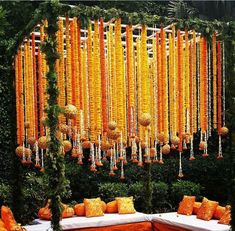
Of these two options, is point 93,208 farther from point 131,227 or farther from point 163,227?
point 163,227

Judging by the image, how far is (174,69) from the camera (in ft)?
24.9

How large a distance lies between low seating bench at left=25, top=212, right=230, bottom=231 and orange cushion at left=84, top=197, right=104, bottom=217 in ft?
0.44

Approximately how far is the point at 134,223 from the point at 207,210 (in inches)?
52.2

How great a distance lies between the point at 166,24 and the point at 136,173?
5363 mm

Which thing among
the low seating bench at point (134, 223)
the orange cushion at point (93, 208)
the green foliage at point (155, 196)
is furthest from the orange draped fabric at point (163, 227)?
the green foliage at point (155, 196)

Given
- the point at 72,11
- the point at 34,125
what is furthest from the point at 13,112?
the point at 72,11

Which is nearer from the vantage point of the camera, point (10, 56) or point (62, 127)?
point (62, 127)

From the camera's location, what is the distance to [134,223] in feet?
29.6

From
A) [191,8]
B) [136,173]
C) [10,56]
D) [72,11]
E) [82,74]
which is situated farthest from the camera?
[191,8]

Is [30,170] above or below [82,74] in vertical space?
below

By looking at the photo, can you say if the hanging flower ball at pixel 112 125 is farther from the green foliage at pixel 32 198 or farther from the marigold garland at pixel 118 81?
the green foliage at pixel 32 198

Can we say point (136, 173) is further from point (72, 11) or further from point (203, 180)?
point (72, 11)

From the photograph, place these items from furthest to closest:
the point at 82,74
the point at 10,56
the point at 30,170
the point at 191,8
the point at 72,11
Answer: the point at 191,8 < the point at 30,170 < the point at 10,56 < the point at 82,74 < the point at 72,11

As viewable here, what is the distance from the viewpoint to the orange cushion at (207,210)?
853cm
